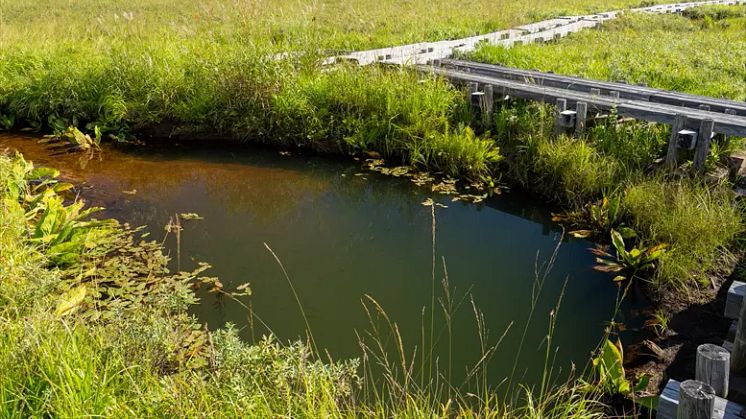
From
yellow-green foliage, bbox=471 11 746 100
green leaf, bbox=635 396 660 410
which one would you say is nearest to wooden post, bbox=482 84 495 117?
yellow-green foliage, bbox=471 11 746 100

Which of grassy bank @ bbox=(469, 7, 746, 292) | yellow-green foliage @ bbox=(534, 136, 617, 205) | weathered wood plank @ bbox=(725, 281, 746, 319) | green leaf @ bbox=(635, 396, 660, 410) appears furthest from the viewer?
yellow-green foliage @ bbox=(534, 136, 617, 205)

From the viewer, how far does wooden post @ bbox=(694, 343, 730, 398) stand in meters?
2.69

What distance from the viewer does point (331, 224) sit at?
688 centimetres

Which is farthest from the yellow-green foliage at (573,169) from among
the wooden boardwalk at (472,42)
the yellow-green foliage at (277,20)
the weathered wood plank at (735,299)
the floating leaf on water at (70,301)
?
the floating leaf on water at (70,301)

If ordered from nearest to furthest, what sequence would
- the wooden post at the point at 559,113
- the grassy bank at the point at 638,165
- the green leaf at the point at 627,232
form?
the grassy bank at the point at 638,165
the green leaf at the point at 627,232
the wooden post at the point at 559,113

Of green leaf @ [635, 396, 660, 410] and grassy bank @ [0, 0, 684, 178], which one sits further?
grassy bank @ [0, 0, 684, 178]

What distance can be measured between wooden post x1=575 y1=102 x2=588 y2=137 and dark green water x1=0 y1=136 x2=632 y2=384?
37.9 inches

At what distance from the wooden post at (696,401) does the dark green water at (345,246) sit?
1950mm

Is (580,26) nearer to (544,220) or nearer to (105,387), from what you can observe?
(544,220)

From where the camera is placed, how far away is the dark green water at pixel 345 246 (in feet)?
16.2

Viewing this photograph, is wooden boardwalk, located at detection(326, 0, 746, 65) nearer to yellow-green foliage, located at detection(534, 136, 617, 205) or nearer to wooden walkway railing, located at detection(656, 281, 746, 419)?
yellow-green foliage, located at detection(534, 136, 617, 205)

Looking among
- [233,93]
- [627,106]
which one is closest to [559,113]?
[627,106]

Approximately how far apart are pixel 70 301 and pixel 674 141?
5.76 metres

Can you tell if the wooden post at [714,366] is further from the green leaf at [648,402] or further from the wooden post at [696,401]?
the green leaf at [648,402]
